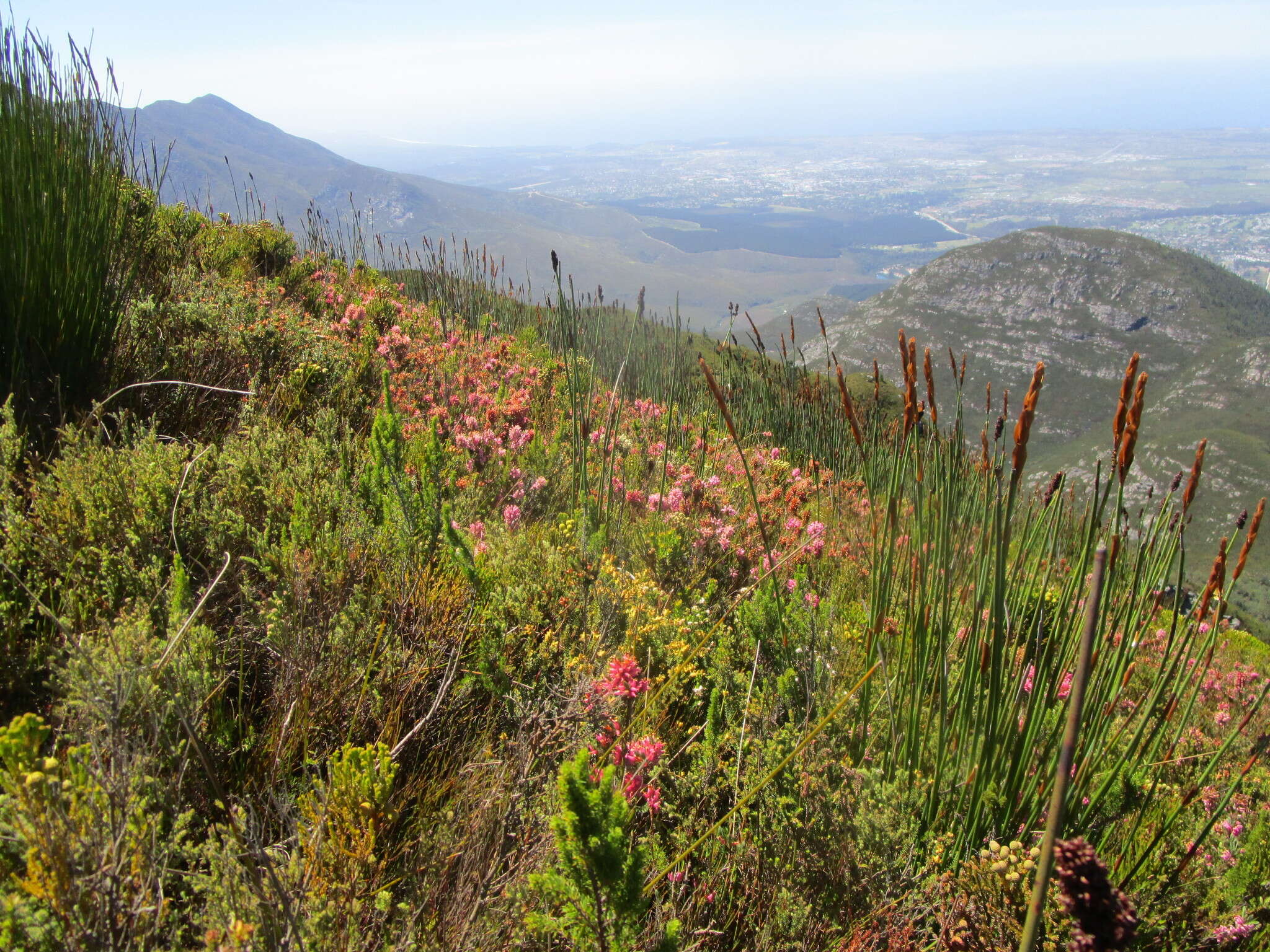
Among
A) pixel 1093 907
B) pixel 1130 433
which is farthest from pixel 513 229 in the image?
pixel 1093 907

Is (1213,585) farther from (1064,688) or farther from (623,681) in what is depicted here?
(623,681)

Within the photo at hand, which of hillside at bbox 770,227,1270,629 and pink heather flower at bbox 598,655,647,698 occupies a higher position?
pink heather flower at bbox 598,655,647,698

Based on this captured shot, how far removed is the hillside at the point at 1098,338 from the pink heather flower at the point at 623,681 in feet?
158

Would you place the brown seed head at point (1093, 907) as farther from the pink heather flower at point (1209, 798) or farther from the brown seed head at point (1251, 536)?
the pink heather flower at point (1209, 798)

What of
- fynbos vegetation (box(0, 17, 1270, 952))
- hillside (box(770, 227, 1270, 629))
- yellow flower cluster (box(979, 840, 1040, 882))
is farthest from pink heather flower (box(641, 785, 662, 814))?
hillside (box(770, 227, 1270, 629))

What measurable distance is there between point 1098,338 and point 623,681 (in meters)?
85.1

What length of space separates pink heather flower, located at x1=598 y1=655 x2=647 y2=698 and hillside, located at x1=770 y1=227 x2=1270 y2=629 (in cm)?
4805

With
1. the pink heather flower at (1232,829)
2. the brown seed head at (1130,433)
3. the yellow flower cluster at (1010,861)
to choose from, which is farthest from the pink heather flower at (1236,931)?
the brown seed head at (1130,433)

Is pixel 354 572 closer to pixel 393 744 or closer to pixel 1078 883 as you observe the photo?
pixel 393 744

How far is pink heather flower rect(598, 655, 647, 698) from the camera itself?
5.18 feet

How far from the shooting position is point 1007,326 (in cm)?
7388

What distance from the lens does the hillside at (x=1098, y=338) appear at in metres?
44.7

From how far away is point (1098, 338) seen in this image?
70250 millimetres

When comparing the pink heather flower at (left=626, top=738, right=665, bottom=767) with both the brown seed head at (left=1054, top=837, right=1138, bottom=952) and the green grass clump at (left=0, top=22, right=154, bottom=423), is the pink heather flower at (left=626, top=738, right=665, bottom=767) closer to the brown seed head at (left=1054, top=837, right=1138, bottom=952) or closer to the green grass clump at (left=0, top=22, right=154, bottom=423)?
the brown seed head at (left=1054, top=837, right=1138, bottom=952)
